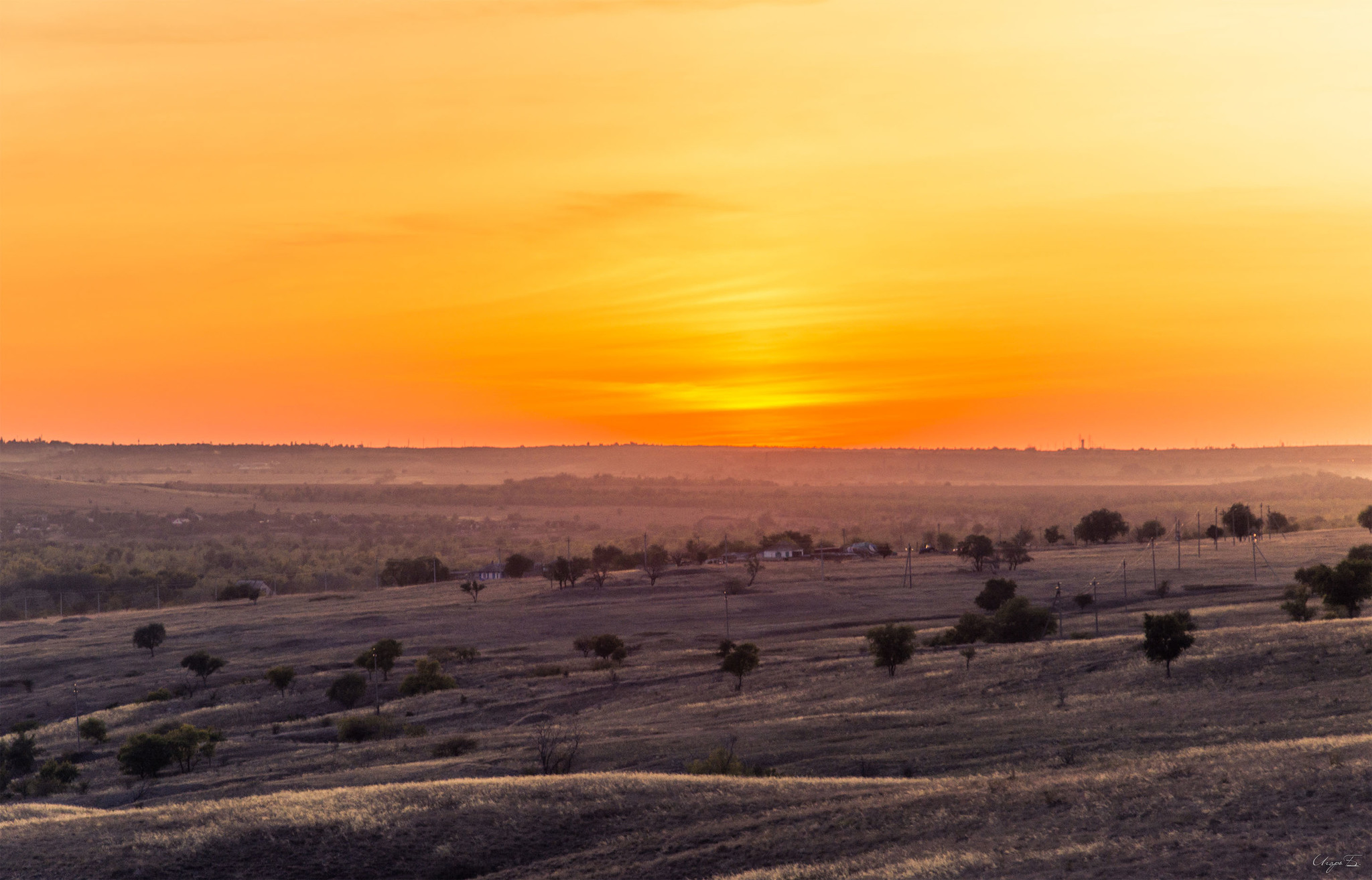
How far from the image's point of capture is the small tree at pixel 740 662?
50219 millimetres

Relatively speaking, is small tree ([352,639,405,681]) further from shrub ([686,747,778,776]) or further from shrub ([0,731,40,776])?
shrub ([686,747,778,776])

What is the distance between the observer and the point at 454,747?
39.1 metres

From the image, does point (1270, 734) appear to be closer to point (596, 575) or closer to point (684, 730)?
point (684, 730)

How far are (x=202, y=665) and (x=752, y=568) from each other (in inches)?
1934

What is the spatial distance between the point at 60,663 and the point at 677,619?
3992 centimetres

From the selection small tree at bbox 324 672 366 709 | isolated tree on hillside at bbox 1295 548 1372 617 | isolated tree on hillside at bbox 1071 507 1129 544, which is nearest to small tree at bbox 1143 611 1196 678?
isolated tree on hillside at bbox 1295 548 1372 617

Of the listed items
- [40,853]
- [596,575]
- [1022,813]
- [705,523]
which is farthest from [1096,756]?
[705,523]

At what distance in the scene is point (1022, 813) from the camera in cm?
2050

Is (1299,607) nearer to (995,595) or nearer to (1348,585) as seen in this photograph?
(1348,585)

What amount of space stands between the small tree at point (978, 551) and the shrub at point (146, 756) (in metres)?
71.1

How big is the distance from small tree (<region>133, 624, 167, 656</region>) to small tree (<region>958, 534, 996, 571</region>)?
6435cm

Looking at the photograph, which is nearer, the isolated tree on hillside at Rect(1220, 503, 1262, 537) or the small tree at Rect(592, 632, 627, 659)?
the small tree at Rect(592, 632, 627, 659)

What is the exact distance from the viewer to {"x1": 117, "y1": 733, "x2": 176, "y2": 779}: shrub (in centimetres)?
4119

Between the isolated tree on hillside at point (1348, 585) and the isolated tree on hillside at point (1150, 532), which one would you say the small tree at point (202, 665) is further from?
the isolated tree on hillside at point (1150, 532)
